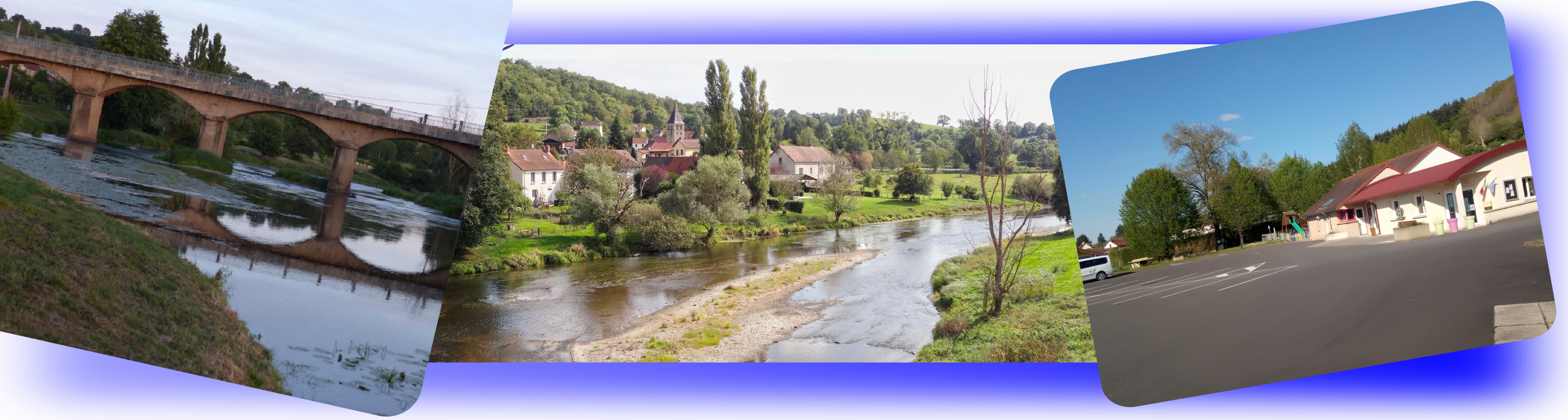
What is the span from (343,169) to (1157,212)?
10.8ft

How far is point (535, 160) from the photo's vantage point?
2.96m

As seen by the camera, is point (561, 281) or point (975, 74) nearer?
point (975, 74)

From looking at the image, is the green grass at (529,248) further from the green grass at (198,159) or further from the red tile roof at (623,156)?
the green grass at (198,159)

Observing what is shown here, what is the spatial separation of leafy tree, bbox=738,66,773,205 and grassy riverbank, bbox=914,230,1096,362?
0.91m

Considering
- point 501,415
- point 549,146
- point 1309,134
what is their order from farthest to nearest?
point 549,146, point 501,415, point 1309,134

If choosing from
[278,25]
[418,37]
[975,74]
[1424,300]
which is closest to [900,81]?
[975,74]

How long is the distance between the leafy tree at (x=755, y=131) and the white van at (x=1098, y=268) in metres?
1.36

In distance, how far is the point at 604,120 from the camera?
2.92 metres

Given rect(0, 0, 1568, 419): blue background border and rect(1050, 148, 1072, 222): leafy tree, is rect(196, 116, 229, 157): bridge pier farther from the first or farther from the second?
rect(1050, 148, 1072, 222): leafy tree

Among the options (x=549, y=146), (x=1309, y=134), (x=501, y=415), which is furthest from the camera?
(x=549, y=146)

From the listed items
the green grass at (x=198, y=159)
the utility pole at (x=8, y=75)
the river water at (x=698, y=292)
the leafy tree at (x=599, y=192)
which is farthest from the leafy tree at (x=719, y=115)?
the utility pole at (x=8, y=75)

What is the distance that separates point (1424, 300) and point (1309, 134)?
0.83m

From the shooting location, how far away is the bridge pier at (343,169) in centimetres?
289

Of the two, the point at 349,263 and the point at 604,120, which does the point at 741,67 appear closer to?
the point at 604,120
